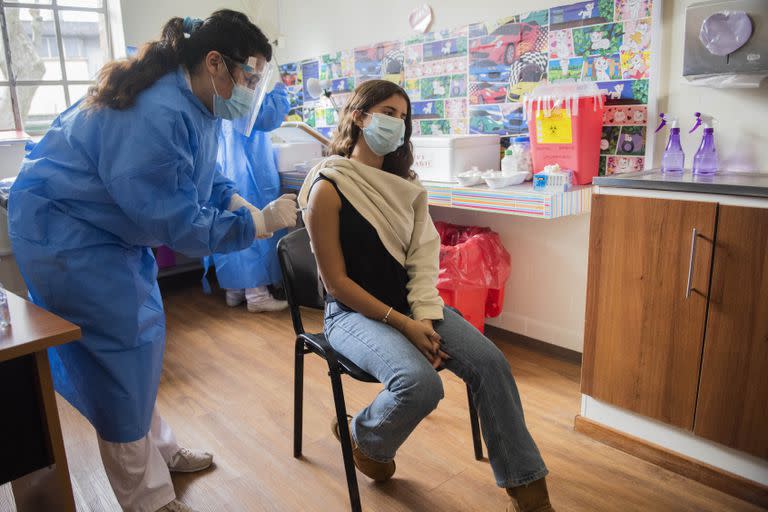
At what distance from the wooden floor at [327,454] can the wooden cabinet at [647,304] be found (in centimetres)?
23

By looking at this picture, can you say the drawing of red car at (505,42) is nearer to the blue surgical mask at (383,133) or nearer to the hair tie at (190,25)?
the blue surgical mask at (383,133)

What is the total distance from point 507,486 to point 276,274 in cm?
223

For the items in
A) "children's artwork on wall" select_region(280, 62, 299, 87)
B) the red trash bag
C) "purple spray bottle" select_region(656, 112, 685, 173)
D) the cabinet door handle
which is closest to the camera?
the cabinet door handle

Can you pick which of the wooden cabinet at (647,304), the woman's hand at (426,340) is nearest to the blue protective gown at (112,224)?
the woman's hand at (426,340)

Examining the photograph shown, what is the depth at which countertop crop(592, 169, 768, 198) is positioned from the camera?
1.61 metres

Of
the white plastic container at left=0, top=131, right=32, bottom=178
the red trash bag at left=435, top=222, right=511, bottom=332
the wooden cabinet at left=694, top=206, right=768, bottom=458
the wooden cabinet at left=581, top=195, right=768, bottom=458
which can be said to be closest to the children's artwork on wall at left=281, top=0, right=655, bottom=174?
the red trash bag at left=435, top=222, right=511, bottom=332

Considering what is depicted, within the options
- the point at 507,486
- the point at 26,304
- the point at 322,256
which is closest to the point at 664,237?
the point at 507,486

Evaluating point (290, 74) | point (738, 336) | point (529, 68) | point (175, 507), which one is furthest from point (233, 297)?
point (738, 336)

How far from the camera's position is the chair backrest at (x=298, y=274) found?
177 cm

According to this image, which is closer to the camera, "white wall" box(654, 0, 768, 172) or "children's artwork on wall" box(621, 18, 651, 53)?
"white wall" box(654, 0, 768, 172)

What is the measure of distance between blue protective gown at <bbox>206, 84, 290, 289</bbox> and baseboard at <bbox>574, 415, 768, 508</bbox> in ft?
6.59

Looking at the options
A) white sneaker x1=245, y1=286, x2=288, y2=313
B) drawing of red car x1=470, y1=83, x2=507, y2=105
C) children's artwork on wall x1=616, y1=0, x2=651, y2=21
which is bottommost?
white sneaker x1=245, y1=286, x2=288, y2=313

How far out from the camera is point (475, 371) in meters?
1.54

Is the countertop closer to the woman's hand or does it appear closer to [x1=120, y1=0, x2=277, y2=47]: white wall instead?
the woman's hand
